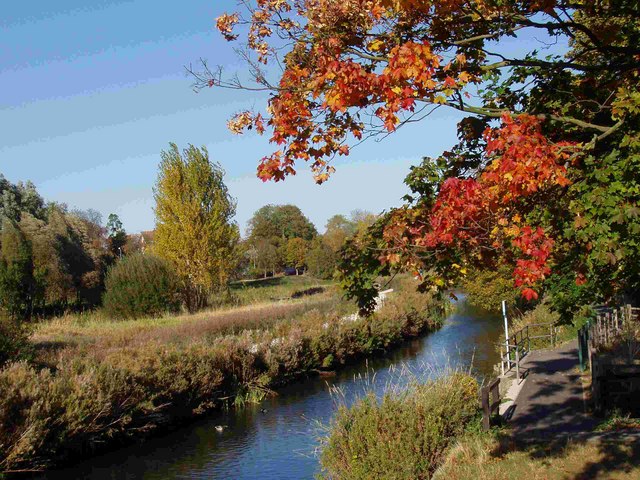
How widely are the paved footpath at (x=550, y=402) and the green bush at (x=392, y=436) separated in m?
1.49

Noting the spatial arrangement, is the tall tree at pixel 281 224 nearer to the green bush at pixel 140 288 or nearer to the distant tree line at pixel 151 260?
the distant tree line at pixel 151 260

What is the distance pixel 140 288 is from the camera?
Result: 3450cm

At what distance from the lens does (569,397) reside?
15.0m

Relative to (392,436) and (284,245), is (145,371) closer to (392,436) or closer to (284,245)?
(392,436)

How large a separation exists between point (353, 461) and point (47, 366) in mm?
10721

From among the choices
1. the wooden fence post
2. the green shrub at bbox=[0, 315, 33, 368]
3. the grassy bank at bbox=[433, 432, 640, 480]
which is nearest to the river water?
the wooden fence post

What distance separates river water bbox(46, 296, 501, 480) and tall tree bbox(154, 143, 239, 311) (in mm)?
16529

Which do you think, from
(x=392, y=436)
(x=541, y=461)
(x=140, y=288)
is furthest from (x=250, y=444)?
(x=140, y=288)

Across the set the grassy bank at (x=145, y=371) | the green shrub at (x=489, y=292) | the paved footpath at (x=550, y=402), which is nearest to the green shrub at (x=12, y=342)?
the grassy bank at (x=145, y=371)

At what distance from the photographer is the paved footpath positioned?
1220 cm

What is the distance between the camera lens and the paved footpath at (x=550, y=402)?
12.2m

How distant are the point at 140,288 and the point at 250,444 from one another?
19.5 metres

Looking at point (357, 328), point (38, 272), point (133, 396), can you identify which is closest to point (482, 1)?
point (133, 396)

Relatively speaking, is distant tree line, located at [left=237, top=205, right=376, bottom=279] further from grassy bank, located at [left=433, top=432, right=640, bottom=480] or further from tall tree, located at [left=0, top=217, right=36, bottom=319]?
grassy bank, located at [left=433, top=432, right=640, bottom=480]
